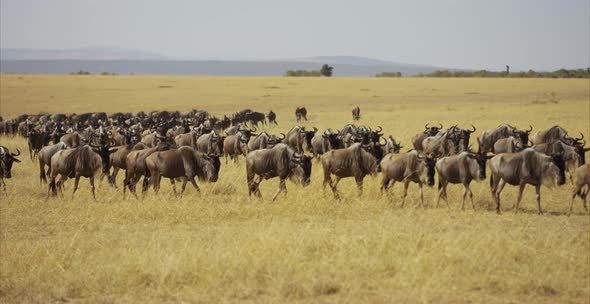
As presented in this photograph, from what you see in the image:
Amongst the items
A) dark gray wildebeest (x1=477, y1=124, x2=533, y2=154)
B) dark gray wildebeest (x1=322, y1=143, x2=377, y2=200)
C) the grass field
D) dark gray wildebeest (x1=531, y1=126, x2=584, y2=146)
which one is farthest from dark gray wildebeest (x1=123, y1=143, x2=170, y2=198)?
dark gray wildebeest (x1=531, y1=126, x2=584, y2=146)

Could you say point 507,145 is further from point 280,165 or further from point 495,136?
point 280,165

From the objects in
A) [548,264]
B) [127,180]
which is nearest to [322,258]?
[548,264]

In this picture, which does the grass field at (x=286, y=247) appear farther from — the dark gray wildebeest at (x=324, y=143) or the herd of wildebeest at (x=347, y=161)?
the dark gray wildebeest at (x=324, y=143)

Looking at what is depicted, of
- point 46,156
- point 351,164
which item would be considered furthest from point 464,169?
point 46,156

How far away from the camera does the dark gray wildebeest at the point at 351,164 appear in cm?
1312

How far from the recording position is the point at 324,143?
17250 mm

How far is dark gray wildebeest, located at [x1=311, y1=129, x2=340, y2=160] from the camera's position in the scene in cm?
1677

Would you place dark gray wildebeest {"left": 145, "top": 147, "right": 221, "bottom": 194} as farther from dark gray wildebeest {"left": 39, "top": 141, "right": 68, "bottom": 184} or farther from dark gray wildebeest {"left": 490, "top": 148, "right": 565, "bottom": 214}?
dark gray wildebeest {"left": 490, "top": 148, "right": 565, "bottom": 214}

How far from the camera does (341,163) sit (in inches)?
517

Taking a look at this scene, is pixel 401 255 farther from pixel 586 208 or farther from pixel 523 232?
pixel 586 208

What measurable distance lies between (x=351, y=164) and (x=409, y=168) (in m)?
1.28

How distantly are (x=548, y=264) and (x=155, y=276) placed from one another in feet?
15.1

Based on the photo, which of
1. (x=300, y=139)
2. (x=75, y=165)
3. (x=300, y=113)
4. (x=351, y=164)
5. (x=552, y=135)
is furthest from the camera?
(x=300, y=113)

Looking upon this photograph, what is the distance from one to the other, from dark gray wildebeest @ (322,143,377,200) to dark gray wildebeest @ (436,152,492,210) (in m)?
1.54
